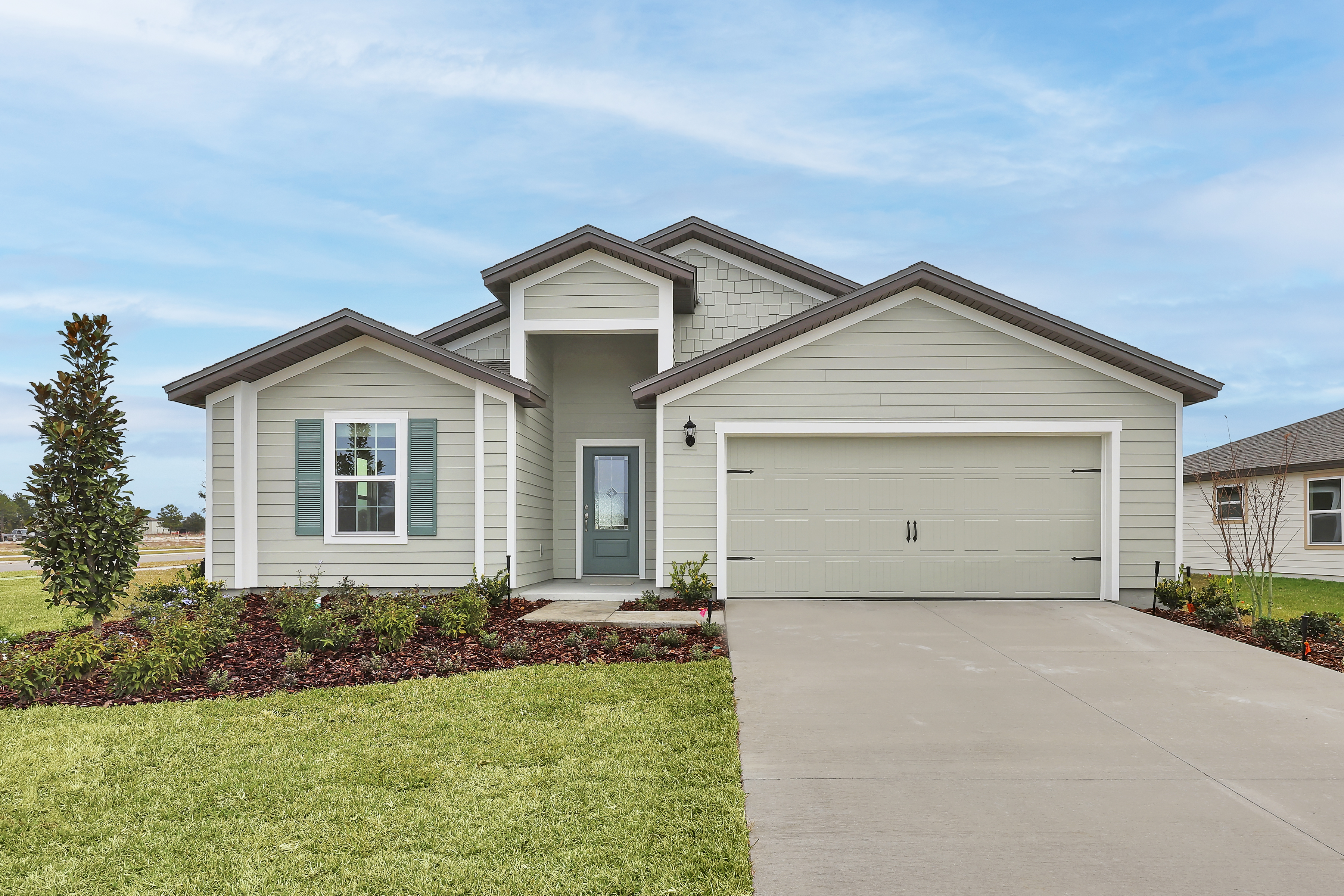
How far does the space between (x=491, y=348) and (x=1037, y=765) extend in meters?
10.6

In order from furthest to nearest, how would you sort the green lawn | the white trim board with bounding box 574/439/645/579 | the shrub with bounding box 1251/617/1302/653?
the white trim board with bounding box 574/439/645/579, the shrub with bounding box 1251/617/1302/653, the green lawn

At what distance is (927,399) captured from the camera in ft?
36.5

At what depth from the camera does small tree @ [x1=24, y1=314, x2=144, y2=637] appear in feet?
26.1

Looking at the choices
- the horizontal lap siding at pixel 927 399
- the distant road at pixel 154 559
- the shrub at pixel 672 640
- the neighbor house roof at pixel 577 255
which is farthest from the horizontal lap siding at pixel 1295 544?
the distant road at pixel 154 559

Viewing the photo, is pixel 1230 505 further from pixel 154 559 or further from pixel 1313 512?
pixel 154 559

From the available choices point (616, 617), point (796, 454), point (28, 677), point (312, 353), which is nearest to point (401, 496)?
point (312, 353)

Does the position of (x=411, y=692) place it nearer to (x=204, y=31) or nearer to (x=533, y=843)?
(x=533, y=843)

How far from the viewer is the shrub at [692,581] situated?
10.6 metres

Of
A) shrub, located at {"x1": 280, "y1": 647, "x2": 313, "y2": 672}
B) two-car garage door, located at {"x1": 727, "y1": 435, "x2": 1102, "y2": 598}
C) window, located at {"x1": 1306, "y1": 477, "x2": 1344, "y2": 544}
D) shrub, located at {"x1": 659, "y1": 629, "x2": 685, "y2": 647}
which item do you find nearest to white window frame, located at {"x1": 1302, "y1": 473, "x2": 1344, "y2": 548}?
window, located at {"x1": 1306, "y1": 477, "x2": 1344, "y2": 544}

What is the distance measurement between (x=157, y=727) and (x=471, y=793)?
2852 millimetres

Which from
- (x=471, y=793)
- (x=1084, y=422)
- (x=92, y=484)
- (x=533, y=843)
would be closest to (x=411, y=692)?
(x=471, y=793)

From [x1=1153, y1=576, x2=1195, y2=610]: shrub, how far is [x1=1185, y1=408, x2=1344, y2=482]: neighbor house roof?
5987 millimetres

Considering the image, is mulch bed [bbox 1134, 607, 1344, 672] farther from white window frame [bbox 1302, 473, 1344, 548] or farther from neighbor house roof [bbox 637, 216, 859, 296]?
white window frame [bbox 1302, 473, 1344, 548]

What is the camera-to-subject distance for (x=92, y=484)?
26.5 ft
